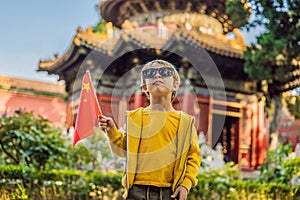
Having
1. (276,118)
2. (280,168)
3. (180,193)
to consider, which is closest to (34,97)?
(276,118)

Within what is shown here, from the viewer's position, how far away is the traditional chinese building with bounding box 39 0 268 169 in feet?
39.3

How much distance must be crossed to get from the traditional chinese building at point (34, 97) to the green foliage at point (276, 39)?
41.7ft

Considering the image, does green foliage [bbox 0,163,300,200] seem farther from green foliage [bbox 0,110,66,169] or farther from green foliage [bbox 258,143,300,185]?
→ green foliage [bbox 0,110,66,169]

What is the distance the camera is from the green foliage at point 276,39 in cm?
897

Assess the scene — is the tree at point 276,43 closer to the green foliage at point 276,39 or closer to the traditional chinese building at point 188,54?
the green foliage at point 276,39

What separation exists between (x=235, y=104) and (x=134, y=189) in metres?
11.3

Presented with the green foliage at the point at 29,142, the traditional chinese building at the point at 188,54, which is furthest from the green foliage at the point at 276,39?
the green foliage at the point at 29,142

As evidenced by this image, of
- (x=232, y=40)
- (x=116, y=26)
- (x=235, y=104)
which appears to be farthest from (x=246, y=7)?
(x=116, y=26)

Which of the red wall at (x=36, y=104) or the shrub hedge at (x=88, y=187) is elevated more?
the red wall at (x=36, y=104)

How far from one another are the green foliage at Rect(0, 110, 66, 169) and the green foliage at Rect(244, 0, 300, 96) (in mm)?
4576

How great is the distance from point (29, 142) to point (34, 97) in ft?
53.2

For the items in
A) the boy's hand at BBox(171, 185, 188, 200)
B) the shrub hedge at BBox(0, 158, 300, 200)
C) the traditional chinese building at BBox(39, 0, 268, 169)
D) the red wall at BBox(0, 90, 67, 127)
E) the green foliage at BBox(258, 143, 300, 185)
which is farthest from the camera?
the red wall at BBox(0, 90, 67, 127)

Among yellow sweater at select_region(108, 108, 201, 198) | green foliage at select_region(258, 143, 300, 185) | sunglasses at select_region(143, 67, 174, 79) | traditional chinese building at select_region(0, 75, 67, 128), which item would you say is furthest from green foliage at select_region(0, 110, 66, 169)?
traditional chinese building at select_region(0, 75, 67, 128)

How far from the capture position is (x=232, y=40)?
13391 millimetres
